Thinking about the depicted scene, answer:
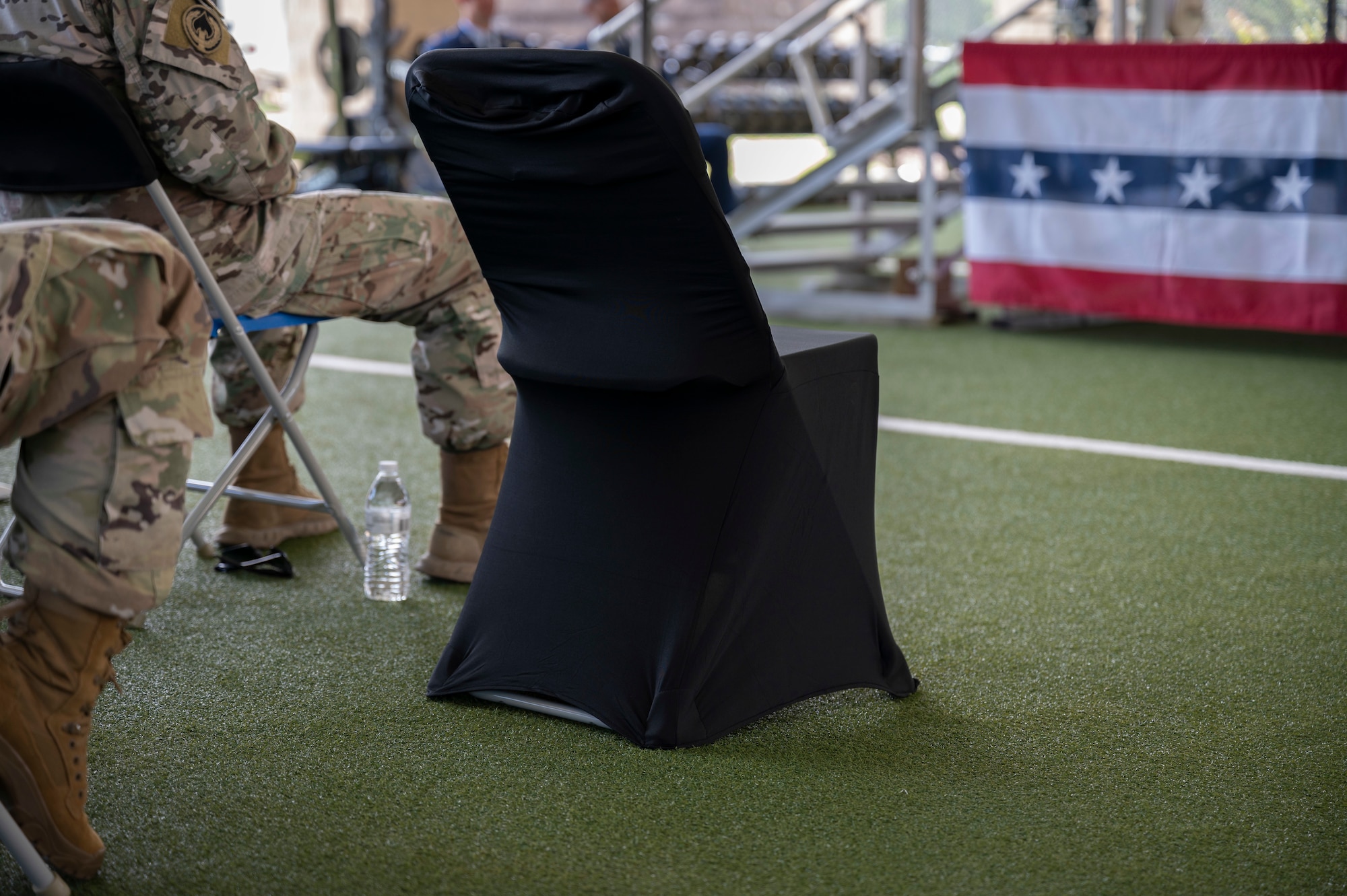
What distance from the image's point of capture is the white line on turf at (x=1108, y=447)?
3059 millimetres

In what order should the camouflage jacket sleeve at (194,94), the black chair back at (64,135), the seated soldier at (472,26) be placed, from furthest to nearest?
1. the seated soldier at (472,26)
2. the camouflage jacket sleeve at (194,94)
3. the black chair back at (64,135)

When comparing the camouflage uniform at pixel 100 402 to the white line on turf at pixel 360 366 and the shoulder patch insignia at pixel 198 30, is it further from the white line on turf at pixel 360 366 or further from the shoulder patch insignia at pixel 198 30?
the white line on turf at pixel 360 366

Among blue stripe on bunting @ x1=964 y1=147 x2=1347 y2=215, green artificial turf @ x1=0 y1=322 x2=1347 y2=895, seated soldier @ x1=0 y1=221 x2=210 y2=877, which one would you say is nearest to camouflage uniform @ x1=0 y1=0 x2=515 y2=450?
green artificial turf @ x1=0 y1=322 x2=1347 y2=895

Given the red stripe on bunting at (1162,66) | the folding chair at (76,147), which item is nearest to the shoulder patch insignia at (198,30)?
the folding chair at (76,147)

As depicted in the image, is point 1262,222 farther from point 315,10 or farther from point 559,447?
point 315,10

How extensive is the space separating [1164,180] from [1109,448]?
5.70ft

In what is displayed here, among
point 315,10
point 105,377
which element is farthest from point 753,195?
point 315,10

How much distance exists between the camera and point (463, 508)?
2.28 metres

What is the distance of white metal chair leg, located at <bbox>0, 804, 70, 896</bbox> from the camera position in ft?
3.81

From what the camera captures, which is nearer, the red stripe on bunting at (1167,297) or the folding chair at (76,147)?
the folding chair at (76,147)

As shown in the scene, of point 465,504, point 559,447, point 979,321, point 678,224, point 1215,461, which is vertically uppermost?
point 678,224

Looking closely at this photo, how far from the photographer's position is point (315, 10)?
40.0 ft

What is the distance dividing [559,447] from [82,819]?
66 cm

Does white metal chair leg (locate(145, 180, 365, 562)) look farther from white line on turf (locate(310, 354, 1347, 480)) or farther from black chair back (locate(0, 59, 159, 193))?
white line on turf (locate(310, 354, 1347, 480))
